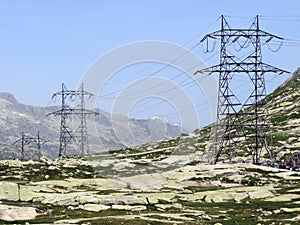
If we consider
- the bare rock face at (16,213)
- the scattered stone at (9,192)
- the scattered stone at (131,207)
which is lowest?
the scattered stone at (131,207)

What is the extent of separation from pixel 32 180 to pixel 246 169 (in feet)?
129

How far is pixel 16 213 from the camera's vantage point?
54.8m

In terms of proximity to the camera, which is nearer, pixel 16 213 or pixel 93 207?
pixel 16 213

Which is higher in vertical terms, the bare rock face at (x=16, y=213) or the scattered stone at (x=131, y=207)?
the bare rock face at (x=16, y=213)

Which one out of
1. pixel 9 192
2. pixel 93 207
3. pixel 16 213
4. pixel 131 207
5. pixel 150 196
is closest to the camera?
pixel 16 213

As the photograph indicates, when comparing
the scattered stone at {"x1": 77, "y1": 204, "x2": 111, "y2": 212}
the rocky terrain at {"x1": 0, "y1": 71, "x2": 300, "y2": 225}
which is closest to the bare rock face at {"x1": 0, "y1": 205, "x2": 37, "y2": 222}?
the rocky terrain at {"x1": 0, "y1": 71, "x2": 300, "y2": 225}

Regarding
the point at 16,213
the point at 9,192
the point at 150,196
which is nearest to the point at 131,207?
the point at 150,196

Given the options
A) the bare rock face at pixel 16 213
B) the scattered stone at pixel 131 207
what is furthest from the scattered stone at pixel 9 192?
the scattered stone at pixel 131 207

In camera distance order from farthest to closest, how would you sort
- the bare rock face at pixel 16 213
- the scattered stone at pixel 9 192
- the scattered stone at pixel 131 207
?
the scattered stone at pixel 9 192
the scattered stone at pixel 131 207
the bare rock face at pixel 16 213

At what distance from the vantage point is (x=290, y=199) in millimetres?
68875

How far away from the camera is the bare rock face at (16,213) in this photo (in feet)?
176

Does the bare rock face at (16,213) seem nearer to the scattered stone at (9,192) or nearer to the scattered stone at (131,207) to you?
the scattered stone at (131,207)

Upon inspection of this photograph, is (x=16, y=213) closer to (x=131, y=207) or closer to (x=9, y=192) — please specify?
(x=131, y=207)

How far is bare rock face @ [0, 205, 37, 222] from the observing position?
53.8 metres
